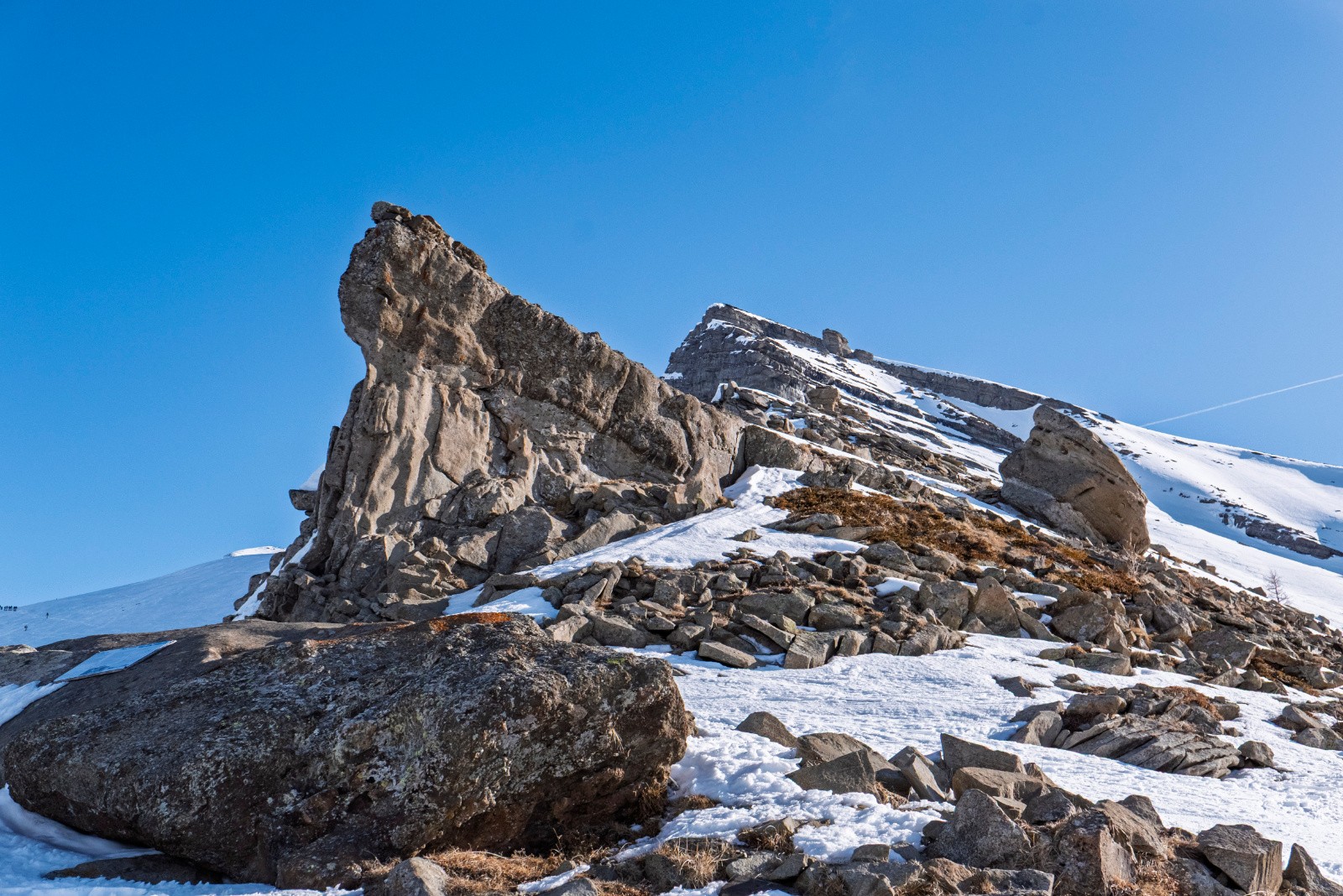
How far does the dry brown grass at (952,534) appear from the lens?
25.0 metres

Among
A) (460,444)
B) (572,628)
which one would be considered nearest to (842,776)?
(572,628)

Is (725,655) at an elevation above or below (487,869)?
above

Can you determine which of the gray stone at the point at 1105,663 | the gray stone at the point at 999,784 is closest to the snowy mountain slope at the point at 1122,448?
the gray stone at the point at 1105,663

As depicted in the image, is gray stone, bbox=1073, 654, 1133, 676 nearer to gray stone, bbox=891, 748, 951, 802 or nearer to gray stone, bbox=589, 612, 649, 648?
gray stone, bbox=589, 612, 649, 648

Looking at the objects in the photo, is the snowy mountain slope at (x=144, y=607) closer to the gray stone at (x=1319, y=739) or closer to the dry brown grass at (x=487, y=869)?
the dry brown grass at (x=487, y=869)

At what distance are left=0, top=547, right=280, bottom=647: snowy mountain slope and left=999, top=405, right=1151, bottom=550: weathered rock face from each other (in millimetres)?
36635

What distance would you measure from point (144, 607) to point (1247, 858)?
4967 cm

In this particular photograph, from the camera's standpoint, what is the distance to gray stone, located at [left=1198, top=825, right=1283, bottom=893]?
22.8 feet

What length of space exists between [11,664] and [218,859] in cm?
724

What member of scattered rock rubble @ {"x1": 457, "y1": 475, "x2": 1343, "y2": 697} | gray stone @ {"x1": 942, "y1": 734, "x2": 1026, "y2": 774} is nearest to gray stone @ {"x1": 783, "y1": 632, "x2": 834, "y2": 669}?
scattered rock rubble @ {"x1": 457, "y1": 475, "x2": 1343, "y2": 697}

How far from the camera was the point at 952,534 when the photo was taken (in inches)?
1068

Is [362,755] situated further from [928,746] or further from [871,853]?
[928,746]

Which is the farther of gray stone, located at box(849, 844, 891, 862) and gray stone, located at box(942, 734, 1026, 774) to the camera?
gray stone, located at box(942, 734, 1026, 774)

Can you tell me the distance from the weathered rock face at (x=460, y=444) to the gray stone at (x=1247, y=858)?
1707cm
